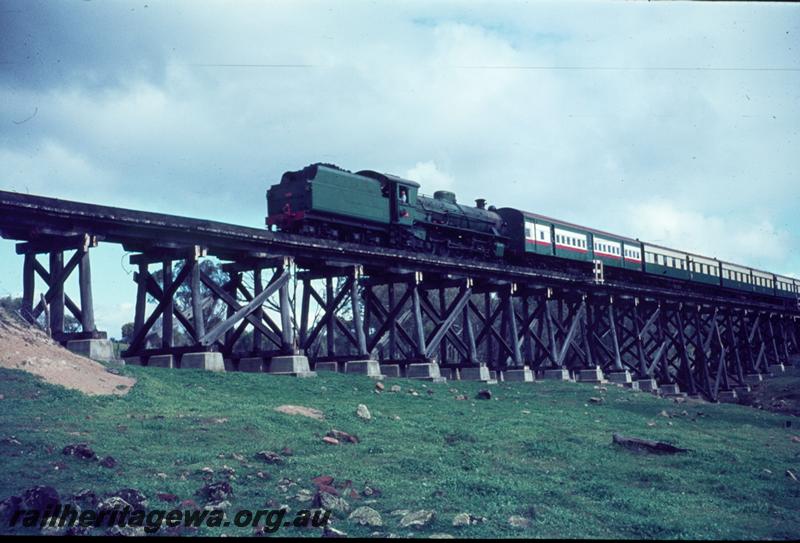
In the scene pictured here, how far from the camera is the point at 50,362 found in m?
13.0

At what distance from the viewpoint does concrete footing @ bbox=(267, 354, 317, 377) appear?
62.5ft

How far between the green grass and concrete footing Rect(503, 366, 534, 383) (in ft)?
35.4

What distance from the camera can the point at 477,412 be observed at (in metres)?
16.2

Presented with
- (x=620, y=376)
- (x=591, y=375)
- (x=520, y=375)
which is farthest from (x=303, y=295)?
(x=620, y=376)

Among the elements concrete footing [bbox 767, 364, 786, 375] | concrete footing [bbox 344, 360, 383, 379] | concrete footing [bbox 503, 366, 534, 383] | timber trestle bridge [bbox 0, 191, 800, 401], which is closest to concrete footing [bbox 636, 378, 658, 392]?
timber trestle bridge [bbox 0, 191, 800, 401]

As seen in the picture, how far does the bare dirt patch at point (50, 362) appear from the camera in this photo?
12.6 meters

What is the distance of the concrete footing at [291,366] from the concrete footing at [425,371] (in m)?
5.16

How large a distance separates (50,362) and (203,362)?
15.4 feet

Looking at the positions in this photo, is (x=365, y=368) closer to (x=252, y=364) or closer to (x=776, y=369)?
(x=252, y=364)

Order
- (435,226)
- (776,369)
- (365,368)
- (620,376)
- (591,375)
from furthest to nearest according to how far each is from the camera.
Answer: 1. (776,369)
2. (620,376)
3. (591,375)
4. (435,226)
5. (365,368)

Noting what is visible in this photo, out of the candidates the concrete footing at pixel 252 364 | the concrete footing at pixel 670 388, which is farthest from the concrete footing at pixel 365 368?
the concrete footing at pixel 670 388

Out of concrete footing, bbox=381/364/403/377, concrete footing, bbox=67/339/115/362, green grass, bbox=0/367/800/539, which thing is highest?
concrete footing, bbox=67/339/115/362

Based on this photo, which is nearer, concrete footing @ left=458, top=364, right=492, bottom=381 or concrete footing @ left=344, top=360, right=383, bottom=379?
concrete footing @ left=344, top=360, right=383, bottom=379

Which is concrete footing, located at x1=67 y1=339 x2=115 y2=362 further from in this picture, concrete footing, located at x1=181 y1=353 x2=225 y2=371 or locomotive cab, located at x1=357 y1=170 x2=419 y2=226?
locomotive cab, located at x1=357 y1=170 x2=419 y2=226
